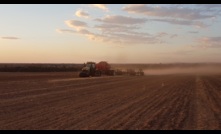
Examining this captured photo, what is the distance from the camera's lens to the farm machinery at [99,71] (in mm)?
50322

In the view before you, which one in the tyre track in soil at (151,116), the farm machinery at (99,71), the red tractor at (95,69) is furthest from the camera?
the farm machinery at (99,71)

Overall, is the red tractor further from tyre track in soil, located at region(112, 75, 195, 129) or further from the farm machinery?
tyre track in soil, located at region(112, 75, 195, 129)

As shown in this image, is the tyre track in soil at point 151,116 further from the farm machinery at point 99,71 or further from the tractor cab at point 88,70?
the farm machinery at point 99,71

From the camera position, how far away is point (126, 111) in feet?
48.4

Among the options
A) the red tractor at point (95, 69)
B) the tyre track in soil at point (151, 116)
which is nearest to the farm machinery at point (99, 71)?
the red tractor at point (95, 69)

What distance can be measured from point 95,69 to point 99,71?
8.39 ft

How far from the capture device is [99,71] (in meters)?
55.2

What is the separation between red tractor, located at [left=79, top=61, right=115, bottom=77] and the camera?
50.1 metres

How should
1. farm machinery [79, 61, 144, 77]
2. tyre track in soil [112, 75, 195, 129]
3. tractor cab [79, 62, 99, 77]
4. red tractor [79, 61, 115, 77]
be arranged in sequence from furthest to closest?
farm machinery [79, 61, 144, 77]
red tractor [79, 61, 115, 77]
tractor cab [79, 62, 99, 77]
tyre track in soil [112, 75, 195, 129]

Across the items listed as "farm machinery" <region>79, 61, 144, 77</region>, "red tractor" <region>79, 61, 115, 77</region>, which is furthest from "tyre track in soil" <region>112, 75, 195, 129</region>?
"farm machinery" <region>79, 61, 144, 77</region>
